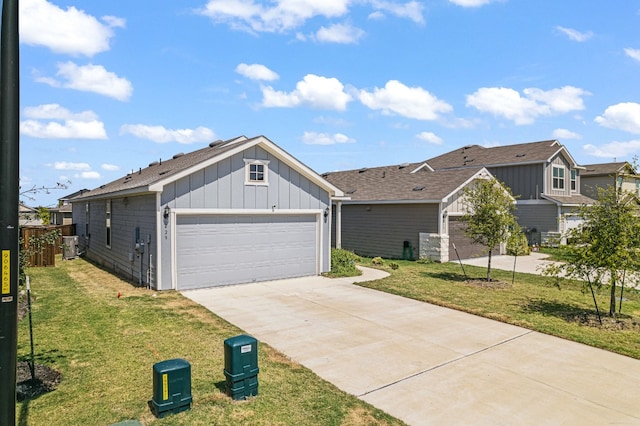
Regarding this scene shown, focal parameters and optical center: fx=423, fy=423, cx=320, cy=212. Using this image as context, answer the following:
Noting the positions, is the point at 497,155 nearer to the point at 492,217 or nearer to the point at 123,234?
the point at 492,217

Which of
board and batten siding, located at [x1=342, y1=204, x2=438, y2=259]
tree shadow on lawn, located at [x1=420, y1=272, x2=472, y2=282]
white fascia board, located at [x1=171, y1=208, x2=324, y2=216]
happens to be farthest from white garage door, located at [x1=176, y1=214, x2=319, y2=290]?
board and batten siding, located at [x1=342, y1=204, x2=438, y2=259]

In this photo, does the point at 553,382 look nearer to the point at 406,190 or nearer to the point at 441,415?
the point at 441,415

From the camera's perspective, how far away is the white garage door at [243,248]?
11844 mm

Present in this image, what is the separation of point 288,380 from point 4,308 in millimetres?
3594

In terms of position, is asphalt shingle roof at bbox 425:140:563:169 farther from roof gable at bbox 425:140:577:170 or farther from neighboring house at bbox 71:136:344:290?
neighboring house at bbox 71:136:344:290

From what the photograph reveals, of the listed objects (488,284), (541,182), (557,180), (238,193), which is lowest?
(488,284)

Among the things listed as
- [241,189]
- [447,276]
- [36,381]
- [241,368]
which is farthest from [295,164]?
[36,381]

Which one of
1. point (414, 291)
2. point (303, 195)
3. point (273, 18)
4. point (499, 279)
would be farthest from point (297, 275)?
point (273, 18)

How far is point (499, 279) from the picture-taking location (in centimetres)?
1449

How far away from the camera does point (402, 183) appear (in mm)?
22391

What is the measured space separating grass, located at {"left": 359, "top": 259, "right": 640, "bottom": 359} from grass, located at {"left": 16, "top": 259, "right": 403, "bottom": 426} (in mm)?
5258

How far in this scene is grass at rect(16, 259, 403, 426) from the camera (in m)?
4.68

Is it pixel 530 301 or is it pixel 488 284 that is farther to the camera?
pixel 488 284

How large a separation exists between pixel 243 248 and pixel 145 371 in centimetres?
699
